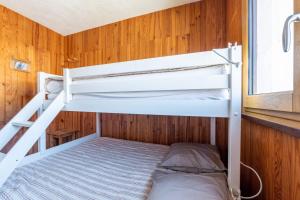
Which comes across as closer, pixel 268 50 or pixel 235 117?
pixel 235 117

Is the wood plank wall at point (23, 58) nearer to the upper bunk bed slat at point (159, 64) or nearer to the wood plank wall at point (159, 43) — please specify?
the wood plank wall at point (159, 43)

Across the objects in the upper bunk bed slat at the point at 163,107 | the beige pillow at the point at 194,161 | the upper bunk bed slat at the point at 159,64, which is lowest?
the beige pillow at the point at 194,161

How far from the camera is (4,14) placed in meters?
1.80

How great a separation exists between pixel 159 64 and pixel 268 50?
65 centimetres

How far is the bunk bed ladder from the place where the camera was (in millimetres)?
902

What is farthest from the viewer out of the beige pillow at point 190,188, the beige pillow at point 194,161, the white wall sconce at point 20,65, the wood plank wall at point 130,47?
the white wall sconce at point 20,65

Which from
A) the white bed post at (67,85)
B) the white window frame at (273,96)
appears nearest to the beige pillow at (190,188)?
the white window frame at (273,96)

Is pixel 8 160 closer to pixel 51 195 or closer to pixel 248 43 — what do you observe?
pixel 51 195

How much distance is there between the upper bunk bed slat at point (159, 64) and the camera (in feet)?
2.85

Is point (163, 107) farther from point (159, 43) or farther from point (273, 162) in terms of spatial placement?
point (159, 43)

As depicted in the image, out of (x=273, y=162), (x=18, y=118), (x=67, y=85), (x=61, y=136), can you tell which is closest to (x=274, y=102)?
(x=273, y=162)

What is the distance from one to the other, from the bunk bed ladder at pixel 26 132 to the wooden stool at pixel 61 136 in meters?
0.84

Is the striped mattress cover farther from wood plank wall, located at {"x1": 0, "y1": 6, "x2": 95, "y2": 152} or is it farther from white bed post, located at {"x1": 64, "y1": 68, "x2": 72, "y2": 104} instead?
wood plank wall, located at {"x1": 0, "y1": 6, "x2": 95, "y2": 152}

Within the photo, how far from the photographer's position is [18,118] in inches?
50.5
